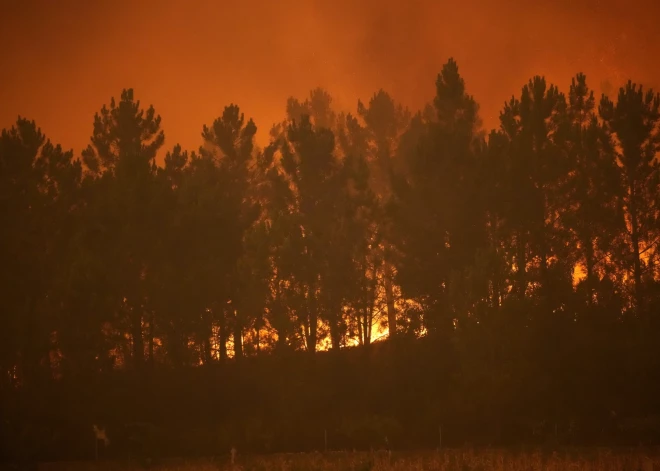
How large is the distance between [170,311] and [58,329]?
5319mm

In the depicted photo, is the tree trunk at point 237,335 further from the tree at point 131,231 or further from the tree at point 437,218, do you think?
the tree at point 437,218

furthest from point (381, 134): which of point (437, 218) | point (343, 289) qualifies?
point (343, 289)

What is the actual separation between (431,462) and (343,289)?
14579mm

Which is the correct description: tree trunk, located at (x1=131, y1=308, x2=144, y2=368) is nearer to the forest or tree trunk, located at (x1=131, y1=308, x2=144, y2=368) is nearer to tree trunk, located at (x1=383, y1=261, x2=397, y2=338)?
the forest

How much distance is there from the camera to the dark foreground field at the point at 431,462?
30.5 m

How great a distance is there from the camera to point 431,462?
32.8 meters

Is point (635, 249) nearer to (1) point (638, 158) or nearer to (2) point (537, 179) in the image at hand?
(1) point (638, 158)

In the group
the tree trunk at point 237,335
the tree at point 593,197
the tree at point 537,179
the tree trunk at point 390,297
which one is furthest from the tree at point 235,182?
the tree at point 593,197

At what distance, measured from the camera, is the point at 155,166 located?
45188 millimetres

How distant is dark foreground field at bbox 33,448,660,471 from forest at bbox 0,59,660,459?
8.79 ft

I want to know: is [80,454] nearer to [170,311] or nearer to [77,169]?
[170,311]

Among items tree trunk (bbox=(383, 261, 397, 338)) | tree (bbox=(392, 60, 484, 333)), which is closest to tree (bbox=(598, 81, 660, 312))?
tree (bbox=(392, 60, 484, 333))

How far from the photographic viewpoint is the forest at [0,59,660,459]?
38094mm

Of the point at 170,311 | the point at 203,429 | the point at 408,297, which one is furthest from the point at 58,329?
the point at 408,297
